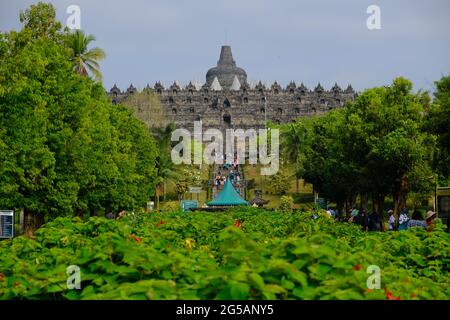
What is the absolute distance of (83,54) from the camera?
46.4m

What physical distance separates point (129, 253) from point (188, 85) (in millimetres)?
145351

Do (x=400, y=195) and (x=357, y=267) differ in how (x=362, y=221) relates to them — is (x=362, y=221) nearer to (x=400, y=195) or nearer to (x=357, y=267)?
(x=400, y=195)

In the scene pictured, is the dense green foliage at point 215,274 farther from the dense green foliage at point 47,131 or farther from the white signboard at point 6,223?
the dense green foliage at point 47,131

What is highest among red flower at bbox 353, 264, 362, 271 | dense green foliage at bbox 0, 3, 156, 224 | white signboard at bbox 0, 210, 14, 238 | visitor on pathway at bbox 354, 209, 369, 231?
dense green foliage at bbox 0, 3, 156, 224

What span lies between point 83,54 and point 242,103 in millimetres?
101100

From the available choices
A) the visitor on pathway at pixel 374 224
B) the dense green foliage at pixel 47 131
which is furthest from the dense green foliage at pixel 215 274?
the visitor on pathway at pixel 374 224

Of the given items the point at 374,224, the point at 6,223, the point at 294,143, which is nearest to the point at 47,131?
the point at 6,223

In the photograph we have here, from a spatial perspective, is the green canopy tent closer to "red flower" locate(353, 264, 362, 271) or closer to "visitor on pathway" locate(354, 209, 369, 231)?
"visitor on pathway" locate(354, 209, 369, 231)

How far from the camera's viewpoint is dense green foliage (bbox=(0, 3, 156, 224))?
27.4 meters

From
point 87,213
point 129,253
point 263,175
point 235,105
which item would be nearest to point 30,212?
point 87,213

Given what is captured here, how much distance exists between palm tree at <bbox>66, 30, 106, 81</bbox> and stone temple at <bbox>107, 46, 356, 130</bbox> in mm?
95547

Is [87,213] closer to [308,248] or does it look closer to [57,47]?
[57,47]

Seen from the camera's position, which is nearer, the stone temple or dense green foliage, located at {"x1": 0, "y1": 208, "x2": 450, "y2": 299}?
dense green foliage, located at {"x1": 0, "y1": 208, "x2": 450, "y2": 299}

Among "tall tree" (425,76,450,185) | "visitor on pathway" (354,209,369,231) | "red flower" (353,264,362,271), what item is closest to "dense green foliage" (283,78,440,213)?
"visitor on pathway" (354,209,369,231)
